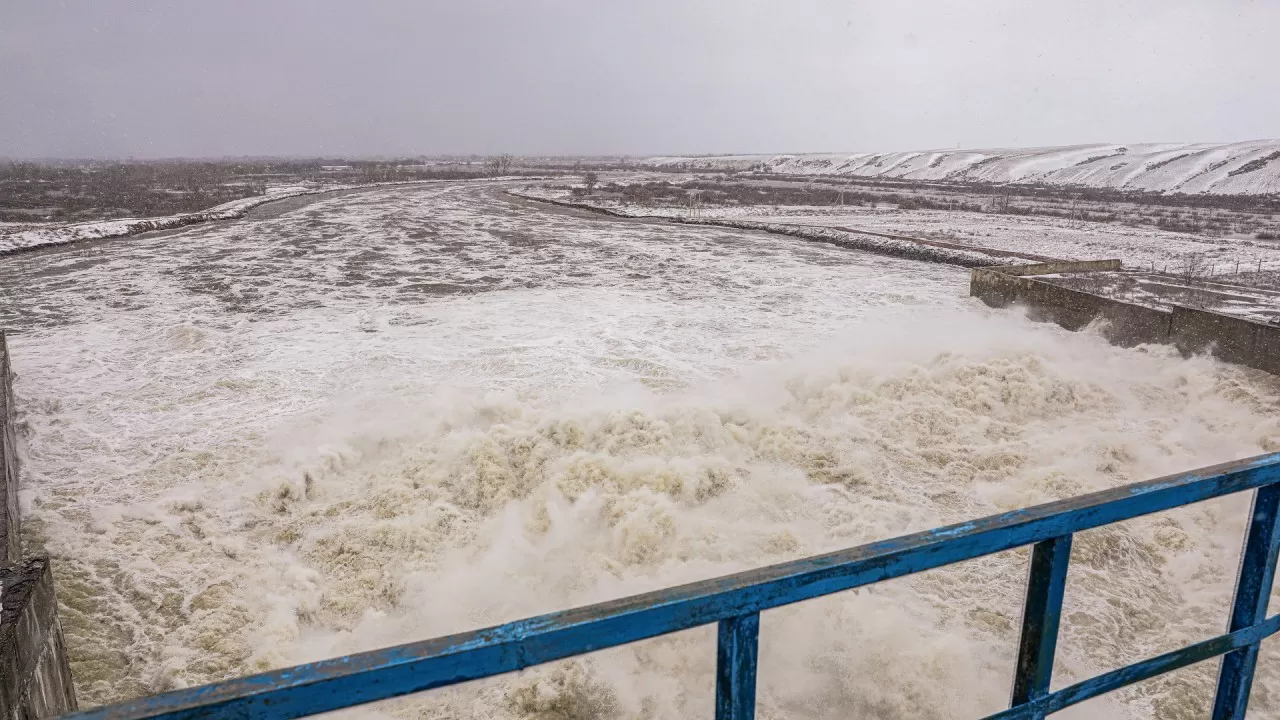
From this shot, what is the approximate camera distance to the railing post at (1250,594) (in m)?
2.00

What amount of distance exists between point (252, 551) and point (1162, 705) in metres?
6.68

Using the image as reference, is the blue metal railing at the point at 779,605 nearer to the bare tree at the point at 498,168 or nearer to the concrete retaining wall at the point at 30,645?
the concrete retaining wall at the point at 30,645

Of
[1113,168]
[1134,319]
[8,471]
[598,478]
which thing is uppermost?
[1113,168]

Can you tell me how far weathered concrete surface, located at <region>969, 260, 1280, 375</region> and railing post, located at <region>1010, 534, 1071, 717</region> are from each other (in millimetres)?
10230

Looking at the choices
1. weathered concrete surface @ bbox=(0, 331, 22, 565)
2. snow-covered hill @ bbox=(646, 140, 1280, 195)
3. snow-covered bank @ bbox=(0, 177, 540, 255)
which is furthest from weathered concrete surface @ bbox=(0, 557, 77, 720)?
snow-covered hill @ bbox=(646, 140, 1280, 195)

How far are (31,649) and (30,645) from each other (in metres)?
0.02

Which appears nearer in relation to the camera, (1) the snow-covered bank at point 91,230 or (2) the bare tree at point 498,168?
(1) the snow-covered bank at point 91,230

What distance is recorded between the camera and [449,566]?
586 cm

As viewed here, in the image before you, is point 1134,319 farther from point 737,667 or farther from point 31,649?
point 31,649

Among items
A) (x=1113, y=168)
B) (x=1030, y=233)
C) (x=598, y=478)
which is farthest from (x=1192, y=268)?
(x=1113, y=168)

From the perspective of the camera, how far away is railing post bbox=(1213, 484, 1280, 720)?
2.00 m

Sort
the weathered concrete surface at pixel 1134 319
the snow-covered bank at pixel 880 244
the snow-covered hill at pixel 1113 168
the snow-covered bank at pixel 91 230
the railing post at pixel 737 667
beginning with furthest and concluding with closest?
1. the snow-covered hill at pixel 1113 168
2. the snow-covered bank at pixel 91 230
3. the snow-covered bank at pixel 880 244
4. the weathered concrete surface at pixel 1134 319
5. the railing post at pixel 737 667

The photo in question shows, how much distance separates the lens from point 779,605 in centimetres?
144

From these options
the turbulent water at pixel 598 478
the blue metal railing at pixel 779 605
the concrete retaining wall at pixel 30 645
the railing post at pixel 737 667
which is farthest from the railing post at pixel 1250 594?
the concrete retaining wall at pixel 30 645
